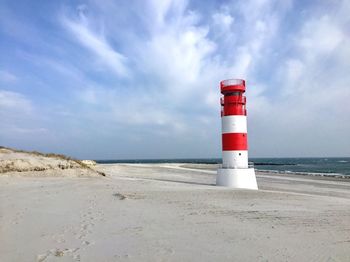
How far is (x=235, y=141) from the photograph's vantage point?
17.4 meters

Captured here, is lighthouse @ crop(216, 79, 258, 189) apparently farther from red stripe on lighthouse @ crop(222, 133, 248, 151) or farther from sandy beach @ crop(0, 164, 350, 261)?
sandy beach @ crop(0, 164, 350, 261)

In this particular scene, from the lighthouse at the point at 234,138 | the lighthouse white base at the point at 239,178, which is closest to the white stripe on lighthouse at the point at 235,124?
the lighthouse at the point at 234,138

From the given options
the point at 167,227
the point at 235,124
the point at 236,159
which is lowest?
the point at 167,227

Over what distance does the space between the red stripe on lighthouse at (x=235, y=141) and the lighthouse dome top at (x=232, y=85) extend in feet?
6.84

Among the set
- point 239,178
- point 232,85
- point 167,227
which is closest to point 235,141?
point 239,178

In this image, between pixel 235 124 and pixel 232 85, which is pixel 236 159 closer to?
pixel 235 124

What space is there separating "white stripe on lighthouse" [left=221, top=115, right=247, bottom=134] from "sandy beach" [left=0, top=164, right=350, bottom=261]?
568cm

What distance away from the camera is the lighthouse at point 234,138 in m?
17.2

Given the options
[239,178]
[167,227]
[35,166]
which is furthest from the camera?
[35,166]

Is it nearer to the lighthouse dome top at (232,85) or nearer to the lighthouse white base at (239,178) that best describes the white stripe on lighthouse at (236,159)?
the lighthouse white base at (239,178)

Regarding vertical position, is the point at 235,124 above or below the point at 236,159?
above

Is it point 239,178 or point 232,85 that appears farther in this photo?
point 232,85

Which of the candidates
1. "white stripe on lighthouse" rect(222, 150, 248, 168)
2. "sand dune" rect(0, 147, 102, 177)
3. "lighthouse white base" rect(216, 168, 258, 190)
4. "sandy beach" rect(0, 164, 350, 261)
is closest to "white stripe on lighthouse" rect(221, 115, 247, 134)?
"white stripe on lighthouse" rect(222, 150, 248, 168)

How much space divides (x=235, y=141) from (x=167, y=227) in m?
10.6
